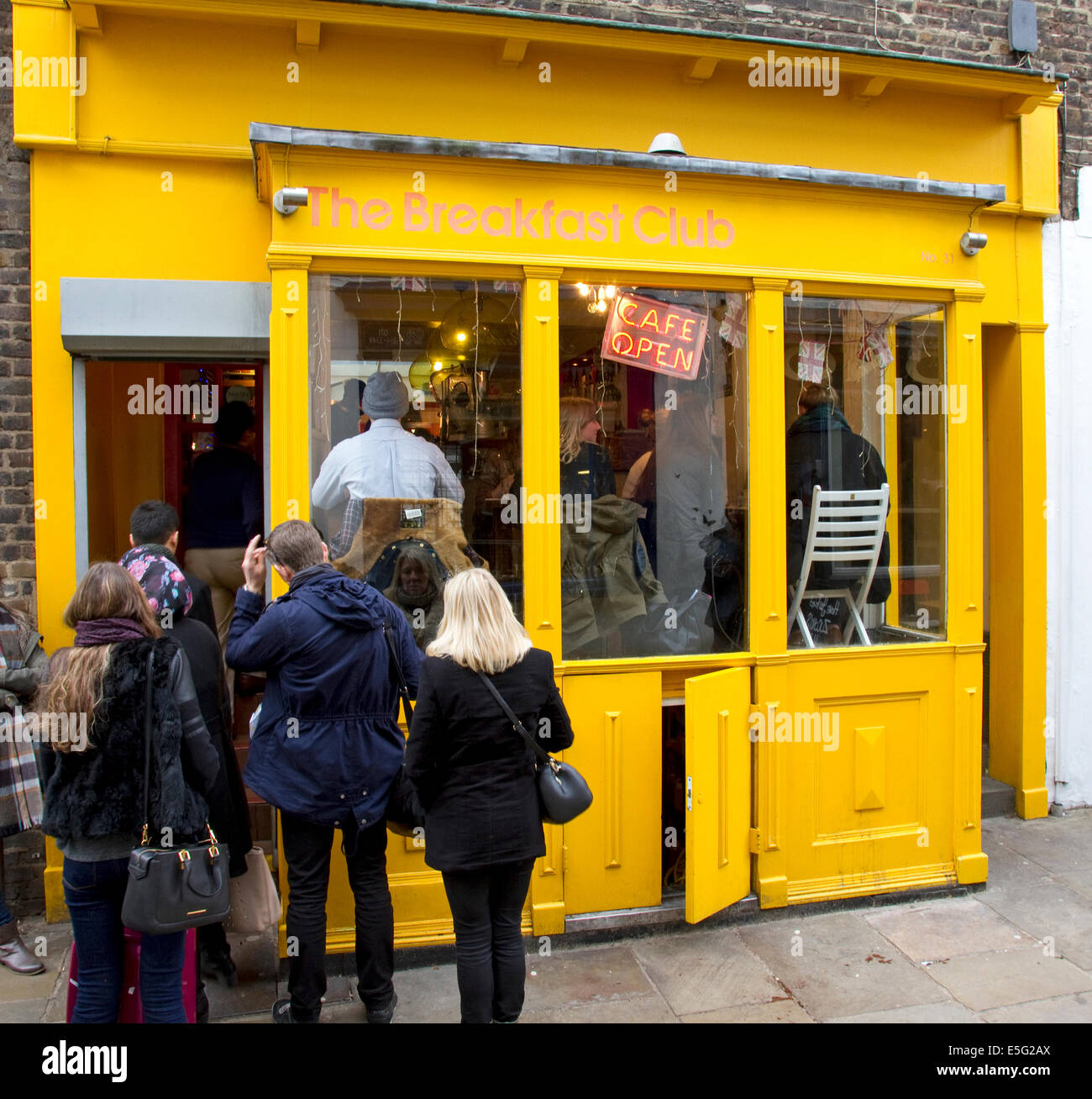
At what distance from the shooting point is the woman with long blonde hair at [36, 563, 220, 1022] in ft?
9.80

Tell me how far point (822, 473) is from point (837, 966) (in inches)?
97.8

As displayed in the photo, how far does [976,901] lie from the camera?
5.01 meters

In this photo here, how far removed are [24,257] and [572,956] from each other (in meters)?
4.42

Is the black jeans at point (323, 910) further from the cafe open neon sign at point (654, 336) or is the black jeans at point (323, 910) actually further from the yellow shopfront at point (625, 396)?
the cafe open neon sign at point (654, 336)

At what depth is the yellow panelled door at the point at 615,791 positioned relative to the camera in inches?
180

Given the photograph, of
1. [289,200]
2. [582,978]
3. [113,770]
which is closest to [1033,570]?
[582,978]

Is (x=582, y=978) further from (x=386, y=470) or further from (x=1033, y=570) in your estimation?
(x=1033, y=570)

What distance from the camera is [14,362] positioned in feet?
15.8

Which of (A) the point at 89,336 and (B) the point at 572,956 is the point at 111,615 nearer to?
(A) the point at 89,336

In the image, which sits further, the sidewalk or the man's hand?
the sidewalk

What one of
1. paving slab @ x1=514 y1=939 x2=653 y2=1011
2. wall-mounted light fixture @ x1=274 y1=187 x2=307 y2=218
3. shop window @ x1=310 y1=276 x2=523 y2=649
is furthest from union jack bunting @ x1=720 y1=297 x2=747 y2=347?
paving slab @ x1=514 y1=939 x2=653 y2=1011

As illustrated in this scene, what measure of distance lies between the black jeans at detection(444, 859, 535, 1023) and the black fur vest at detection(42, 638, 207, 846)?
3.10 feet

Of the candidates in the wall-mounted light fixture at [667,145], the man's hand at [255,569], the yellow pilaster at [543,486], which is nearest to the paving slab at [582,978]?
the yellow pilaster at [543,486]

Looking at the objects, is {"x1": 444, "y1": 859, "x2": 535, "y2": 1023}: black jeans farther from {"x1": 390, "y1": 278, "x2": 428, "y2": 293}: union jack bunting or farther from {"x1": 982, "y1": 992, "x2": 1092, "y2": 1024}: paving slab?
{"x1": 390, "y1": 278, "x2": 428, "y2": 293}: union jack bunting
